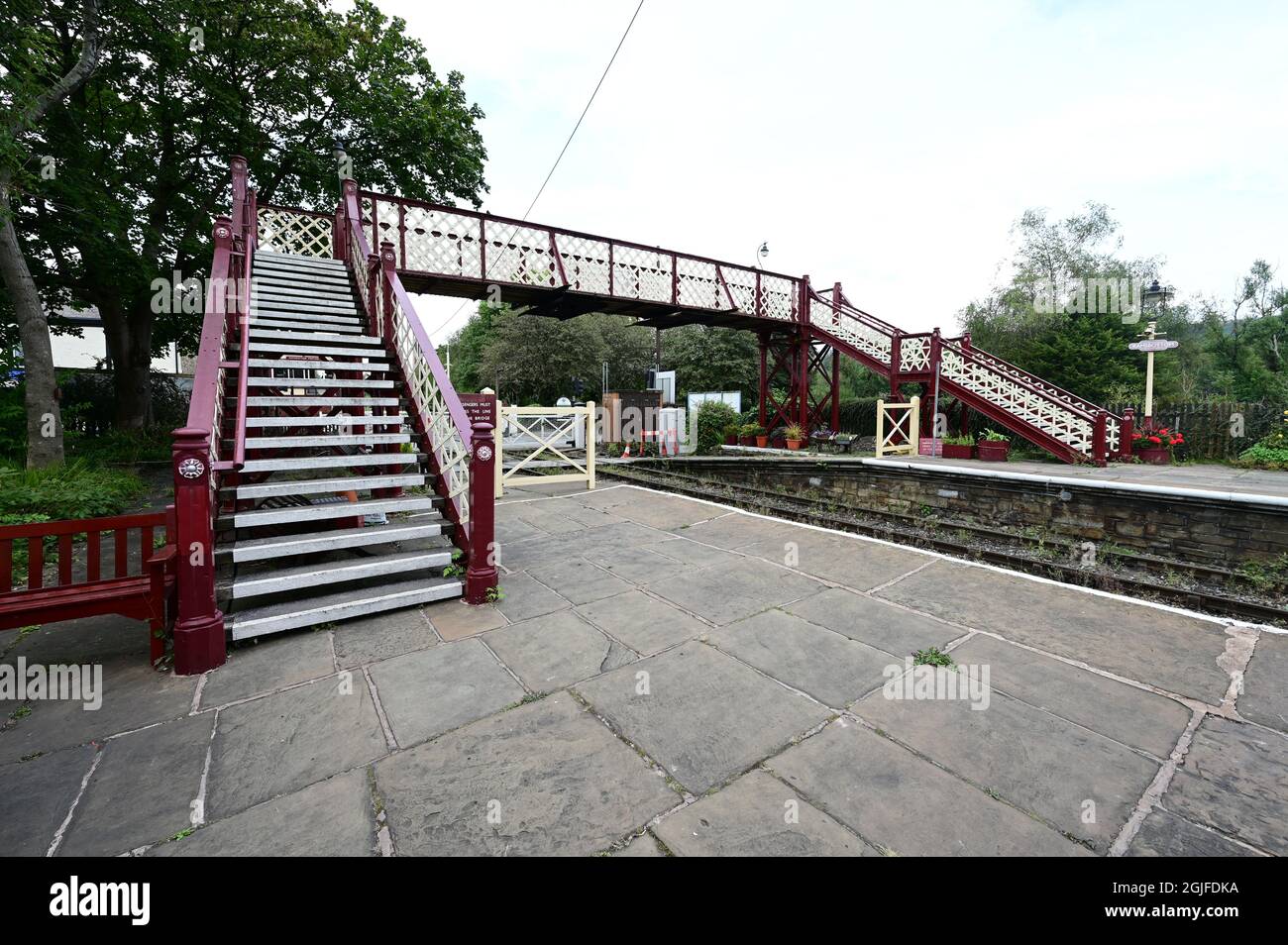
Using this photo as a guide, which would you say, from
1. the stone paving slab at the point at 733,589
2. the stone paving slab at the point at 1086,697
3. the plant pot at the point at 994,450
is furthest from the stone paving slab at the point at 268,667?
the plant pot at the point at 994,450

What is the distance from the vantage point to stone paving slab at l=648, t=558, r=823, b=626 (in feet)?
13.6

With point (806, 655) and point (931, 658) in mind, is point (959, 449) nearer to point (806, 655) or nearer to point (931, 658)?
point (931, 658)

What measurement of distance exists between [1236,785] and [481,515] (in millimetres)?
4354

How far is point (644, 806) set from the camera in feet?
6.83

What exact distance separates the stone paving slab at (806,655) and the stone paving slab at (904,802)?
Answer: 1.42 feet

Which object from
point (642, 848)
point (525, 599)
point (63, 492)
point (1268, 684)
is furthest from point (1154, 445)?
point (63, 492)

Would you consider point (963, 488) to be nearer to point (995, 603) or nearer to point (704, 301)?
point (995, 603)

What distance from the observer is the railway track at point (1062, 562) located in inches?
172

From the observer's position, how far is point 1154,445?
11.0 m

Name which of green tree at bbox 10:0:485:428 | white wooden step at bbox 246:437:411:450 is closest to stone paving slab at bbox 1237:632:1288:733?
white wooden step at bbox 246:437:411:450

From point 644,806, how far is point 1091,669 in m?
2.92

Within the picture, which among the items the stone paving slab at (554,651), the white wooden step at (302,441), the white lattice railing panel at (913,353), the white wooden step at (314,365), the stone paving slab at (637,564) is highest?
the white lattice railing panel at (913,353)

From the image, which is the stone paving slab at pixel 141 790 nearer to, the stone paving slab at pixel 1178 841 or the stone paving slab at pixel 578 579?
the stone paving slab at pixel 578 579
